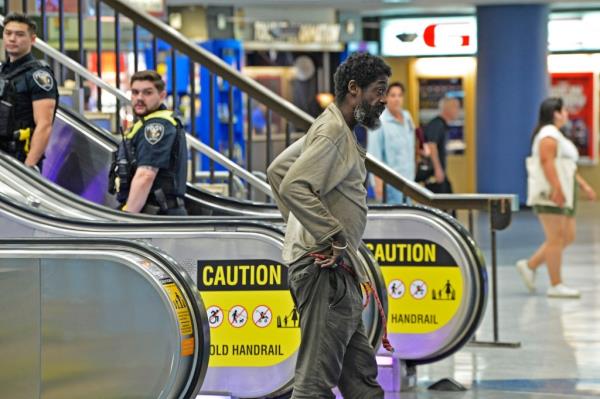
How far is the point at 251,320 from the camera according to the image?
661 centimetres

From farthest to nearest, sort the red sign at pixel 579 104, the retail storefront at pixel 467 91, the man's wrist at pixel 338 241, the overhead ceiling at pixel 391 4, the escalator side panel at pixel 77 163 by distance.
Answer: the red sign at pixel 579 104
the retail storefront at pixel 467 91
the overhead ceiling at pixel 391 4
the escalator side panel at pixel 77 163
the man's wrist at pixel 338 241

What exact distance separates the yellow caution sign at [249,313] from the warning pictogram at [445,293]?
1.46 m

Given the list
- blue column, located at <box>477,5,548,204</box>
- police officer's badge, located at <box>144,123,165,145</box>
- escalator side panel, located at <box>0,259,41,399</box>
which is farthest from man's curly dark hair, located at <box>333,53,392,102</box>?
blue column, located at <box>477,5,548,204</box>

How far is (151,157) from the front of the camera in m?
7.52

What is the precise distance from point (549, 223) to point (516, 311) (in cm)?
108

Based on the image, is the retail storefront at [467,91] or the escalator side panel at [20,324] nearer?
the escalator side panel at [20,324]

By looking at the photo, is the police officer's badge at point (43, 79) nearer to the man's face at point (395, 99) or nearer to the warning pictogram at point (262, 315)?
the warning pictogram at point (262, 315)

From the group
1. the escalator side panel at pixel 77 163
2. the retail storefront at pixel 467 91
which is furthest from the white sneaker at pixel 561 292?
the retail storefront at pixel 467 91

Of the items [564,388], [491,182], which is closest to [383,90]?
[564,388]

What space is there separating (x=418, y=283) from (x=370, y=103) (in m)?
2.96

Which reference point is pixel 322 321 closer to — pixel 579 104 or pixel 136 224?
pixel 136 224

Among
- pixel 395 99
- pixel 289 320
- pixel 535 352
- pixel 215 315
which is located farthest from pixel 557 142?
pixel 215 315

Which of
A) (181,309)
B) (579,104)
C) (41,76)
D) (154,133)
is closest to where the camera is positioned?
(181,309)

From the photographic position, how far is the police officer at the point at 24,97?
26.2 feet
